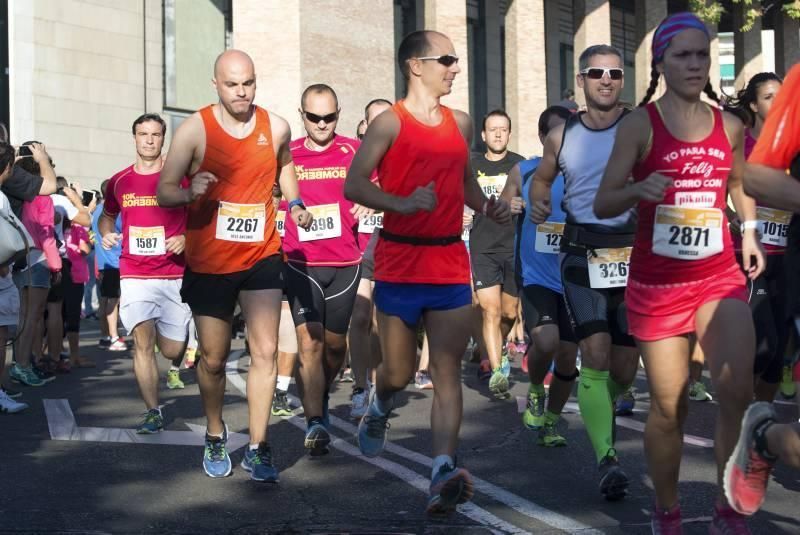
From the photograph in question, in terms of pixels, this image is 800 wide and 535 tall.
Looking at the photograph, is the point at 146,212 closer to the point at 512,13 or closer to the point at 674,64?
the point at 674,64

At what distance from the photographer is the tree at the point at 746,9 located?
29141 millimetres

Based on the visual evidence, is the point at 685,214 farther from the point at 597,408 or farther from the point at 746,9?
the point at 746,9

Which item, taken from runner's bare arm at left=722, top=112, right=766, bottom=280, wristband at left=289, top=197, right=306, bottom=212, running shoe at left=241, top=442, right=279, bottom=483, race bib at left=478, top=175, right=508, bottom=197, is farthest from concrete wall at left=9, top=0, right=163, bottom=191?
runner's bare arm at left=722, top=112, right=766, bottom=280

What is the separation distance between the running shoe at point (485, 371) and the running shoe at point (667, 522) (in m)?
7.37

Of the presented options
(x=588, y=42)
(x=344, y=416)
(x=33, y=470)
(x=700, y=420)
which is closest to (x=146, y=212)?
(x=344, y=416)

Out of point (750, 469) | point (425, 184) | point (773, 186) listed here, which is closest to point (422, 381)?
point (425, 184)

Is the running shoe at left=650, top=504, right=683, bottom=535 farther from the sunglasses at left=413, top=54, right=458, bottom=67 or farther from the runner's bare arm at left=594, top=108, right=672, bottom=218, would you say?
the sunglasses at left=413, top=54, right=458, bottom=67

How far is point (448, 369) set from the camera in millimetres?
6543

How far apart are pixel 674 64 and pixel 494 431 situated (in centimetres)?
409

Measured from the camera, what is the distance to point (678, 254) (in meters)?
5.53

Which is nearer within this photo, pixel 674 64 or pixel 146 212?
pixel 674 64

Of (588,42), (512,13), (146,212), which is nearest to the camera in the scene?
(146,212)

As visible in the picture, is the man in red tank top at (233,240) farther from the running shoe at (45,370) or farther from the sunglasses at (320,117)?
the running shoe at (45,370)

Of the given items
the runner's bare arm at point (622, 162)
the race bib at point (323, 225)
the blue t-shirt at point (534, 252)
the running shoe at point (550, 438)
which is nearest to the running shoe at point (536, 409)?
the running shoe at point (550, 438)
